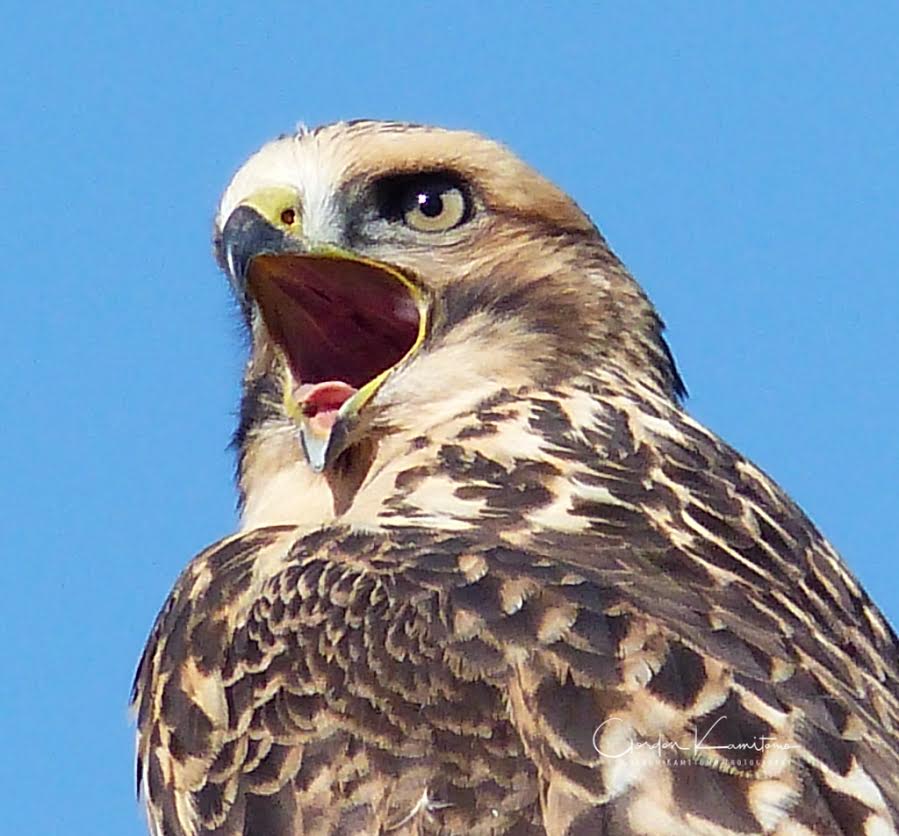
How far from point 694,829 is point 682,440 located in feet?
3.91

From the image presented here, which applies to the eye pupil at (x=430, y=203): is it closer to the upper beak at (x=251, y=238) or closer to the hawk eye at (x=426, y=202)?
the hawk eye at (x=426, y=202)

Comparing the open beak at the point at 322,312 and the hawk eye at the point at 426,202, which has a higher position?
the hawk eye at the point at 426,202

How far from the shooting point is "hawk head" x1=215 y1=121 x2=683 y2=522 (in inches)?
172

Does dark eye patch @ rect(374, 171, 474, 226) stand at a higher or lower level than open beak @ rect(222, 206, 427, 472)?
higher

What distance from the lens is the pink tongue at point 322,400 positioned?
14.3 ft

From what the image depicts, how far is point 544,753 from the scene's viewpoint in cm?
334

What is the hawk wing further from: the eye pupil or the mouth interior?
the eye pupil

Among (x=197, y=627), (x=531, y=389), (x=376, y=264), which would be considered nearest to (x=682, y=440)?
(x=531, y=389)

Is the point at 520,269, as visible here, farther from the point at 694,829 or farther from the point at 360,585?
the point at 694,829

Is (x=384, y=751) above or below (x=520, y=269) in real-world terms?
below
